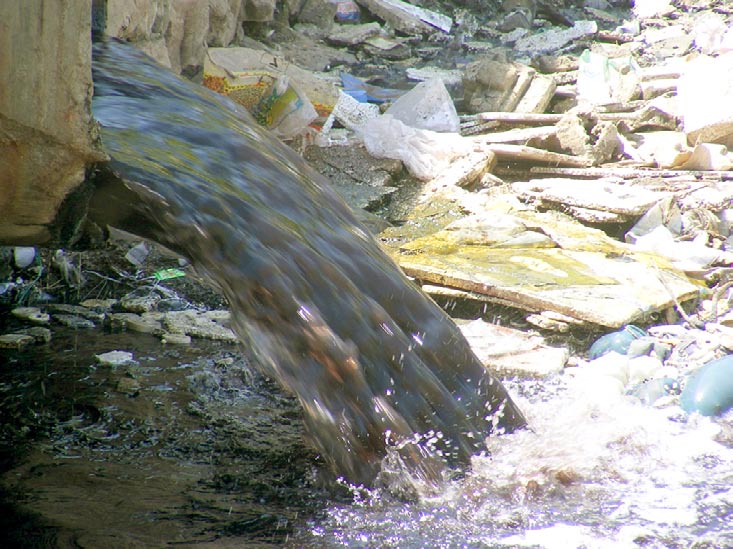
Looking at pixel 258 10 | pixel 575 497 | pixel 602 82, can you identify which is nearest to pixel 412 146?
pixel 602 82

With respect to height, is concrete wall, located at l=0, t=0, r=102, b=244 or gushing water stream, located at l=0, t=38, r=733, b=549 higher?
concrete wall, located at l=0, t=0, r=102, b=244

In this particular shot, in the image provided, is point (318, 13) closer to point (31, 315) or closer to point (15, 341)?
point (31, 315)

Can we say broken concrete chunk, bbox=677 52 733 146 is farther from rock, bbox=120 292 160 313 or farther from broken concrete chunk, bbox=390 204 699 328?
rock, bbox=120 292 160 313

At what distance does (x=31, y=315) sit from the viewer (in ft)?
12.2

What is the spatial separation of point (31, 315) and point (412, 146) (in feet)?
13.7

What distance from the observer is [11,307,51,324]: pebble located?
3.68 metres

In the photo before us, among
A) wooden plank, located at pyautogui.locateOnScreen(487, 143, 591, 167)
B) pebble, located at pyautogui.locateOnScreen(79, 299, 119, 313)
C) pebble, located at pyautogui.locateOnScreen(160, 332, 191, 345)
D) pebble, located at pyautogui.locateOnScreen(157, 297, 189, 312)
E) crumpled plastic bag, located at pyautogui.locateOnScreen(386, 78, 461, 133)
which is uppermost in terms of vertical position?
crumpled plastic bag, located at pyautogui.locateOnScreen(386, 78, 461, 133)

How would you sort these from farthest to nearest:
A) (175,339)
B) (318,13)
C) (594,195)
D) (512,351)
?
(318,13) < (594,195) < (512,351) < (175,339)

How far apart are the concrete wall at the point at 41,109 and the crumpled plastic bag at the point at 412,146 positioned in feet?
16.5

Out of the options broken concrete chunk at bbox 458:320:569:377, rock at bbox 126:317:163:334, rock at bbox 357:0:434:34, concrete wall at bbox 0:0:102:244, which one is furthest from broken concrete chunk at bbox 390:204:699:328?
rock at bbox 357:0:434:34

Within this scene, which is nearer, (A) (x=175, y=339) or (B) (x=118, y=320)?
(A) (x=175, y=339)

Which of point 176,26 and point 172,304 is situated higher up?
point 176,26

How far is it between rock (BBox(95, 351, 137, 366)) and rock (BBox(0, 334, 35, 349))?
0.34m

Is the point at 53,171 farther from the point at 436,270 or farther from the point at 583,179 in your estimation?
the point at 583,179
